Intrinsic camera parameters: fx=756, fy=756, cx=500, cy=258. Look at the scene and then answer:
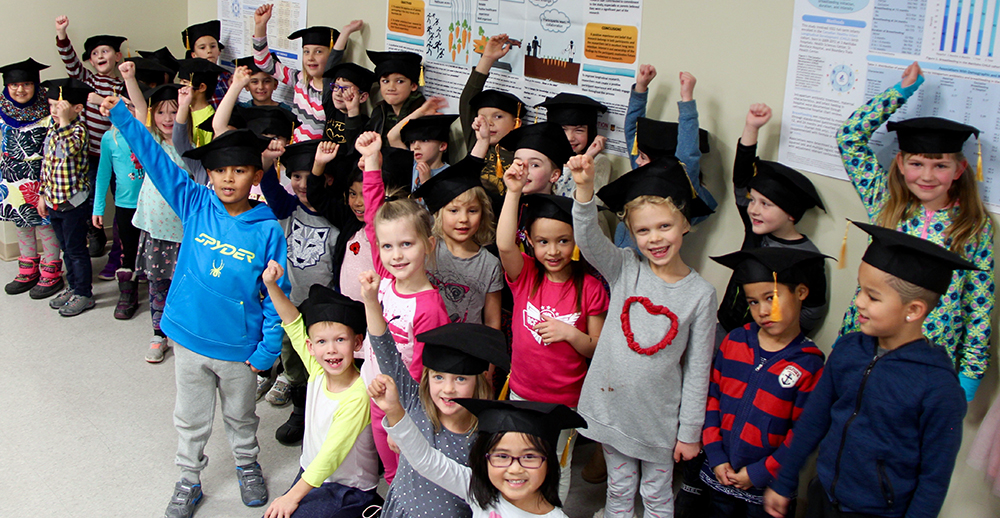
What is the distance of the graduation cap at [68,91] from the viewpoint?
4.64 metres

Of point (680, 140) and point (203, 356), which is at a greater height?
point (680, 140)

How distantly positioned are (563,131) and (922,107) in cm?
128

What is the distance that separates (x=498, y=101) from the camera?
354 centimetres

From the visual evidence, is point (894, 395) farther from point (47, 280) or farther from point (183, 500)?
point (47, 280)

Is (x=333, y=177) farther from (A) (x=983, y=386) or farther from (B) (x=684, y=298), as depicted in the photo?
(A) (x=983, y=386)

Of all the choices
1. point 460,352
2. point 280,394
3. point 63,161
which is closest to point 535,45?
point 460,352

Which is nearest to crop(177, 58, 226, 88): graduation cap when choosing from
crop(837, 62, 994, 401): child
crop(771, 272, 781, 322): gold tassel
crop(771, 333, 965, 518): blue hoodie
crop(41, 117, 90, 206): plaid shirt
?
crop(41, 117, 90, 206): plaid shirt

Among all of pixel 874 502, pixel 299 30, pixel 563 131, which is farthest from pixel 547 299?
pixel 299 30

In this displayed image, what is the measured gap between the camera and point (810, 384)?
241cm

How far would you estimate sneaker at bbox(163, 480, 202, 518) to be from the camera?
9.45 ft

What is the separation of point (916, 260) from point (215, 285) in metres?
2.34

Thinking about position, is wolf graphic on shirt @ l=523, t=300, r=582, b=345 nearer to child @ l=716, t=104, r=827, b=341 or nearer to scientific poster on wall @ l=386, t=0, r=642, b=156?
child @ l=716, t=104, r=827, b=341

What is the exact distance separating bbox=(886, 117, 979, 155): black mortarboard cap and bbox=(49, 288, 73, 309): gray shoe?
469 centimetres

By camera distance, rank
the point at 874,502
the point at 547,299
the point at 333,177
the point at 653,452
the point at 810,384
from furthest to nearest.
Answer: the point at 333,177
the point at 547,299
the point at 653,452
the point at 810,384
the point at 874,502
